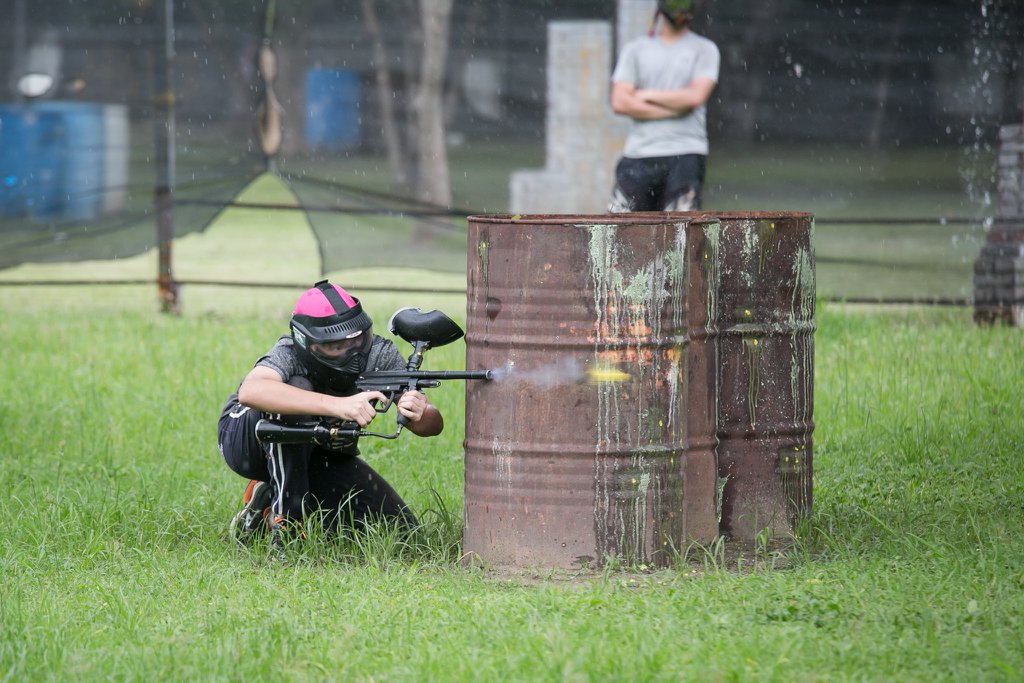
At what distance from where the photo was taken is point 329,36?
40.7ft

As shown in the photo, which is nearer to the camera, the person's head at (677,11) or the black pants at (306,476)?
the black pants at (306,476)

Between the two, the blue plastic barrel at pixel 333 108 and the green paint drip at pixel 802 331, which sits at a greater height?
the blue plastic barrel at pixel 333 108

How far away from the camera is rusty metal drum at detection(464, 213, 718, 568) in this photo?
446 cm

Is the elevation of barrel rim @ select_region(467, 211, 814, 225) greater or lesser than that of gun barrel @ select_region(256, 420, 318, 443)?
greater

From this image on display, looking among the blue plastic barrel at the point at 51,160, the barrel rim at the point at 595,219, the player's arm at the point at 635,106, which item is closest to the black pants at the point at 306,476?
the barrel rim at the point at 595,219

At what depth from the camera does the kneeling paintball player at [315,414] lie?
486cm

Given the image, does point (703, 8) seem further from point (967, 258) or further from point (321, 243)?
point (321, 243)

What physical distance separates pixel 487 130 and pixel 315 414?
6.91 meters

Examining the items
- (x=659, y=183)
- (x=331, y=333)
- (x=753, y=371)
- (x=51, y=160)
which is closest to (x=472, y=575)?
(x=331, y=333)

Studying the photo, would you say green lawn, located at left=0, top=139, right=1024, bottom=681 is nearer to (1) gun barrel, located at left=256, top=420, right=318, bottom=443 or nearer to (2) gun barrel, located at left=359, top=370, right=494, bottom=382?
(1) gun barrel, located at left=256, top=420, right=318, bottom=443

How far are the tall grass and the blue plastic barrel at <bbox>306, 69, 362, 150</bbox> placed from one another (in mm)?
4430

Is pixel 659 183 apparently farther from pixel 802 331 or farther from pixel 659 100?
pixel 802 331

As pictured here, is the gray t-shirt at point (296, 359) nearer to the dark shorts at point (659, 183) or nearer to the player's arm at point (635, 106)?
the dark shorts at point (659, 183)

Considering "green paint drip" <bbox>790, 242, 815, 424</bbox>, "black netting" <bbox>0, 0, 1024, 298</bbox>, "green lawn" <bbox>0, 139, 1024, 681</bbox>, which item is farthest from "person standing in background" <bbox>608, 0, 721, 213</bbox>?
"green paint drip" <bbox>790, 242, 815, 424</bbox>
